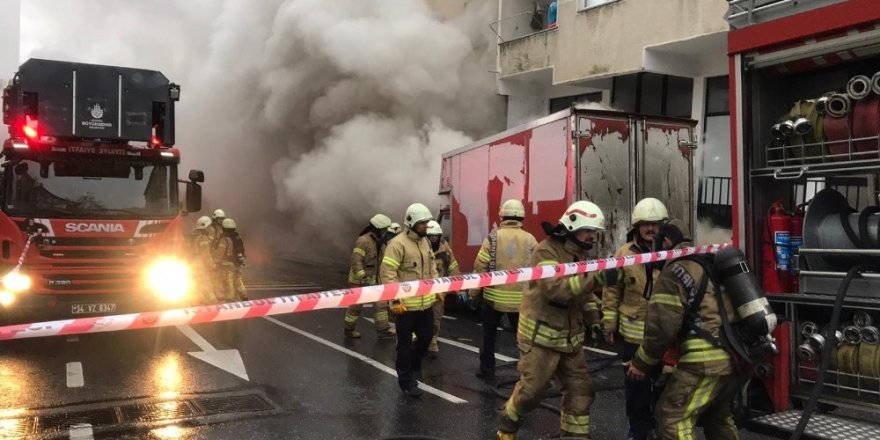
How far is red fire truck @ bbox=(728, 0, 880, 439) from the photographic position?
3.21m

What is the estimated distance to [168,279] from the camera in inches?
308

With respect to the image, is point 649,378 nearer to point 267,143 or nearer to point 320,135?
point 320,135

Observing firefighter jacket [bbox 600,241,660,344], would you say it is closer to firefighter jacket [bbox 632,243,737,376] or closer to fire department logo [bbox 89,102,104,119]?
firefighter jacket [bbox 632,243,737,376]

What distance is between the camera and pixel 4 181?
7539 millimetres

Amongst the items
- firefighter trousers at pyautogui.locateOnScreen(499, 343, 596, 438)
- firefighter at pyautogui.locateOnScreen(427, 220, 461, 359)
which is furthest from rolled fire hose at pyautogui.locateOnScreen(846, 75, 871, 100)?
firefighter at pyautogui.locateOnScreen(427, 220, 461, 359)

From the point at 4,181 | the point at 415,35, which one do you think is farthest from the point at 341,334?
the point at 415,35

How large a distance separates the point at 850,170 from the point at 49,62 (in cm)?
818

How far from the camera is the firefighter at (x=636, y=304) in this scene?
4395 mm

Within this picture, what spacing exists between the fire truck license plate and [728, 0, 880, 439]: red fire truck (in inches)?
255

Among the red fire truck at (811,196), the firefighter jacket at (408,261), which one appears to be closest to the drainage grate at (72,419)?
the firefighter jacket at (408,261)

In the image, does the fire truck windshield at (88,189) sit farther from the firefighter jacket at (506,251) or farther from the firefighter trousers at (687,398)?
the firefighter trousers at (687,398)

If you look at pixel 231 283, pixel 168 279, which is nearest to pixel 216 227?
pixel 231 283

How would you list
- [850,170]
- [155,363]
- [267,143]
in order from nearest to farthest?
1. [850,170]
2. [155,363]
3. [267,143]

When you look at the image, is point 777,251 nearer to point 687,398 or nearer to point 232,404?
point 687,398
